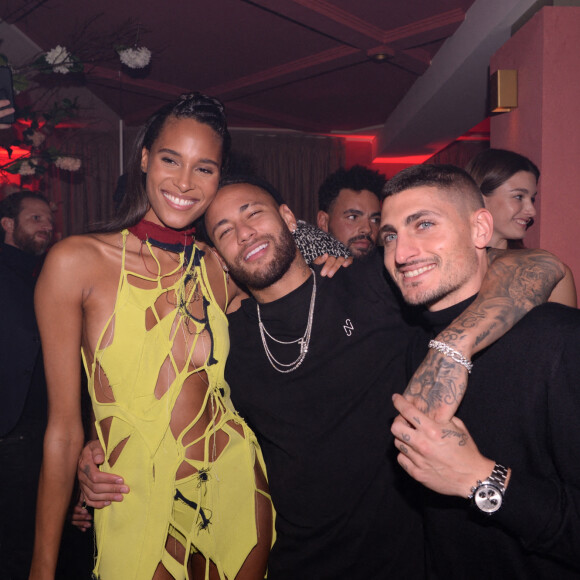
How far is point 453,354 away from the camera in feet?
4.34

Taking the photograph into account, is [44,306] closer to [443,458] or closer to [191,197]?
[191,197]

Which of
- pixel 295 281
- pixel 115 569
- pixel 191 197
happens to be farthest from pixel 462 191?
pixel 115 569

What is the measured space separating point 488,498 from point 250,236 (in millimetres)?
1300

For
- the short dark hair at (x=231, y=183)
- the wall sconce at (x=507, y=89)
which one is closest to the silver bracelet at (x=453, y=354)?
the short dark hair at (x=231, y=183)

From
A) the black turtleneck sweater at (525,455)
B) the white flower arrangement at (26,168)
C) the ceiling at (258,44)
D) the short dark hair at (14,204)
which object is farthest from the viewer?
the ceiling at (258,44)

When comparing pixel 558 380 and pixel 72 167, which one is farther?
pixel 72 167

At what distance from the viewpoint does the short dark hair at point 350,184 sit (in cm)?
416

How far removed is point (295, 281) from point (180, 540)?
1.05 metres

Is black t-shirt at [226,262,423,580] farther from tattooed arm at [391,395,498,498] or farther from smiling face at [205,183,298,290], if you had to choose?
tattooed arm at [391,395,498,498]

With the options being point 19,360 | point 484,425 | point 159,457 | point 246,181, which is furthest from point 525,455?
point 19,360

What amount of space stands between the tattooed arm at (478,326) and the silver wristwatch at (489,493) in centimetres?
17

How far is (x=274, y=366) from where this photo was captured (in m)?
1.96

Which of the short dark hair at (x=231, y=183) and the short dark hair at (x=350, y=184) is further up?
the short dark hair at (x=350, y=184)

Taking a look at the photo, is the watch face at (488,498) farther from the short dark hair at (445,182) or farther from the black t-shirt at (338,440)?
the short dark hair at (445,182)
